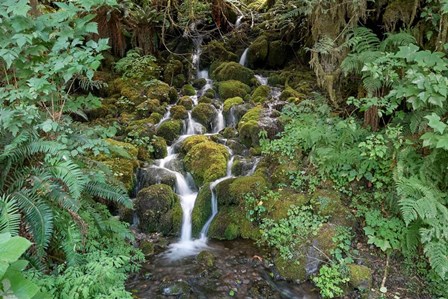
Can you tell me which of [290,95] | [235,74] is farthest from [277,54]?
[290,95]

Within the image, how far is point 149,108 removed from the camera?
26.2ft

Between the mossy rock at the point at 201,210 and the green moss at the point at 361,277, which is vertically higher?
→ the mossy rock at the point at 201,210

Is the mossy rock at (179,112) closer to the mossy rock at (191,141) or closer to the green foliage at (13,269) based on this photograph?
the mossy rock at (191,141)

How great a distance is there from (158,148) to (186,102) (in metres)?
2.08

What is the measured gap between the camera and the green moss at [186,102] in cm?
830

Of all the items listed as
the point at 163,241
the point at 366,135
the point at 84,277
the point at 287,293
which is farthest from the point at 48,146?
the point at 366,135

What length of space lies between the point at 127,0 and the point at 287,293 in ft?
28.4

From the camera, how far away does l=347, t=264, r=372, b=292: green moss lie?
3761mm

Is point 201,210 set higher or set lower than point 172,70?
lower

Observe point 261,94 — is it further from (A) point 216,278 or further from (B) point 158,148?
(A) point 216,278

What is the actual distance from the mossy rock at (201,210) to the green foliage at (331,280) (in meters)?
2.04

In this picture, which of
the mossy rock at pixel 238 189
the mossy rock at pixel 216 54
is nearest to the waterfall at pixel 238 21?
the mossy rock at pixel 216 54

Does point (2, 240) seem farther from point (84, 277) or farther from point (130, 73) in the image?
point (130, 73)

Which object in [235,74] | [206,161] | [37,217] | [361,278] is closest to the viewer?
[37,217]
